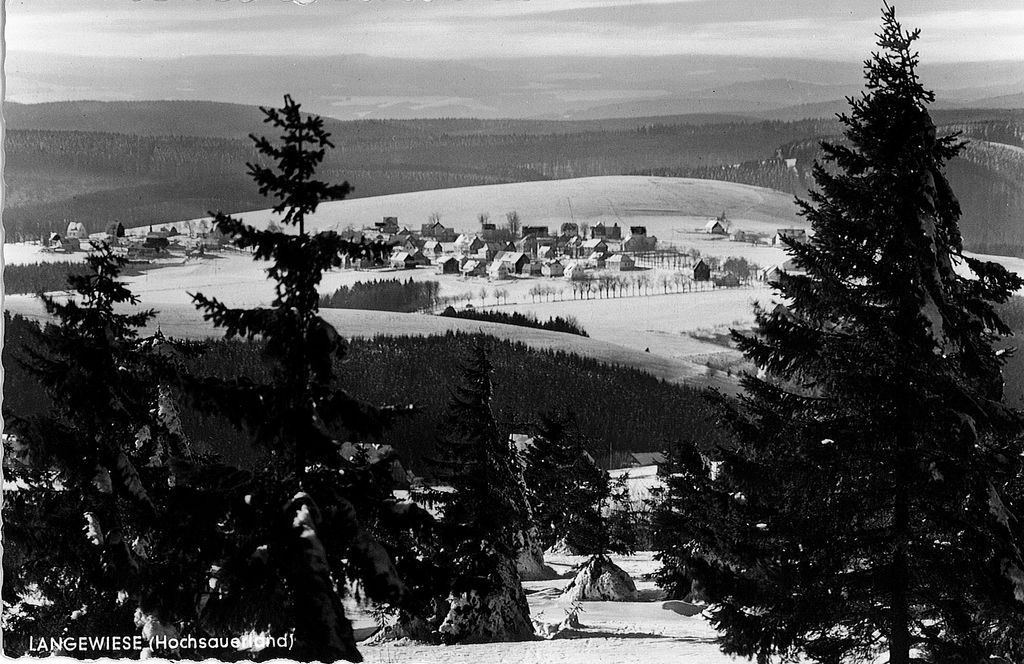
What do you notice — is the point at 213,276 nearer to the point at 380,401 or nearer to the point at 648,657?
the point at 380,401

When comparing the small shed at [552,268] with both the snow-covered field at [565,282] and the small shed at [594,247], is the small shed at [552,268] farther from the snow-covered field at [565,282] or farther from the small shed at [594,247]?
the small shed at [594,247]

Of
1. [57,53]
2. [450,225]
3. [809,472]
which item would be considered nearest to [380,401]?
[450,225]

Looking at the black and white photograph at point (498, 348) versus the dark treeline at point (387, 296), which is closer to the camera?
the black and white photograph at point (498, 348)

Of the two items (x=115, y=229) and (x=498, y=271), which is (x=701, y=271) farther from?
(x=115, y=229)

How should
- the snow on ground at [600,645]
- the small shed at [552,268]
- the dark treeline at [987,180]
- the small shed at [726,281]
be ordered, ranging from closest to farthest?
the snow on ground at [600,645] < the dark treeline at [987,180] < the small shed at [552,268] < the small shed at [726,281]

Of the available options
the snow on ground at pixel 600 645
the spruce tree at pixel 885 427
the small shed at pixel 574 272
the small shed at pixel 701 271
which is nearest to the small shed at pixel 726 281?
the small shed at pixel 701 271

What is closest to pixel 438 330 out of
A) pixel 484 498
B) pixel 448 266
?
pixel 448 266

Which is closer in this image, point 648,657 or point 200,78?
point 648,657

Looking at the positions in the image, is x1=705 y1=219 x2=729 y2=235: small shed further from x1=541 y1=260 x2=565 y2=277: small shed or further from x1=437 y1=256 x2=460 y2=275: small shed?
x1=437 y1=256 x2=460 y2=275: small shed
